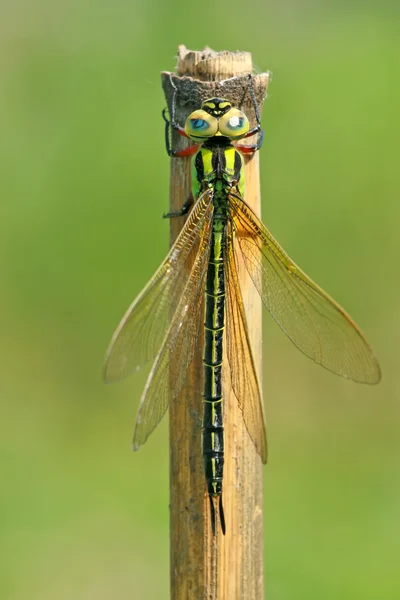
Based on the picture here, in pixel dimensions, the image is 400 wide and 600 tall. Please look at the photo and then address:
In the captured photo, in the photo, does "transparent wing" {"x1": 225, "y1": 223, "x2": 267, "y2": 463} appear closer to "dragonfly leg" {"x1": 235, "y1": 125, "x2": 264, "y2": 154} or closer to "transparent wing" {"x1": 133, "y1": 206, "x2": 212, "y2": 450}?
"transparent wing" {"x1": 133, "y1": 206, "x2": 212, "y2": 450}

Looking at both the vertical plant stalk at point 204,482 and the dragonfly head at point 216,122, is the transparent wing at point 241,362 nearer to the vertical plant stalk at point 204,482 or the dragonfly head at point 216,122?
the vertical plant stalk at point 204,482

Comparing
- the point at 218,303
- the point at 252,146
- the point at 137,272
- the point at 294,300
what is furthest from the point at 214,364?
the point at 137,272

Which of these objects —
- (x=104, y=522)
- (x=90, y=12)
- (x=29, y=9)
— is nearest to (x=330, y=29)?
(x=90, y=12)

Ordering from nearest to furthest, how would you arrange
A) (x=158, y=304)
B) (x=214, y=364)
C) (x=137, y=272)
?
(x=214, y=364) → (x=158, y=304) → (x=137, y=272)

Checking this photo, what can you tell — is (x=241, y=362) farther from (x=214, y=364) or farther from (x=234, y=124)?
(x=234, y=124)

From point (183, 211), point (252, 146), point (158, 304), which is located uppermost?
point (252, 146)

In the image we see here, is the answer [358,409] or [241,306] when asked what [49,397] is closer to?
[358,409]

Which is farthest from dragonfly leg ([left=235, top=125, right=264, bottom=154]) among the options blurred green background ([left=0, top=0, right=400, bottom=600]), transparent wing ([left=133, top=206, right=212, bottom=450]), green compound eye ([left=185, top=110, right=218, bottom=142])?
blurred green background ([left=0, top=0, right=400, bottom=600])
